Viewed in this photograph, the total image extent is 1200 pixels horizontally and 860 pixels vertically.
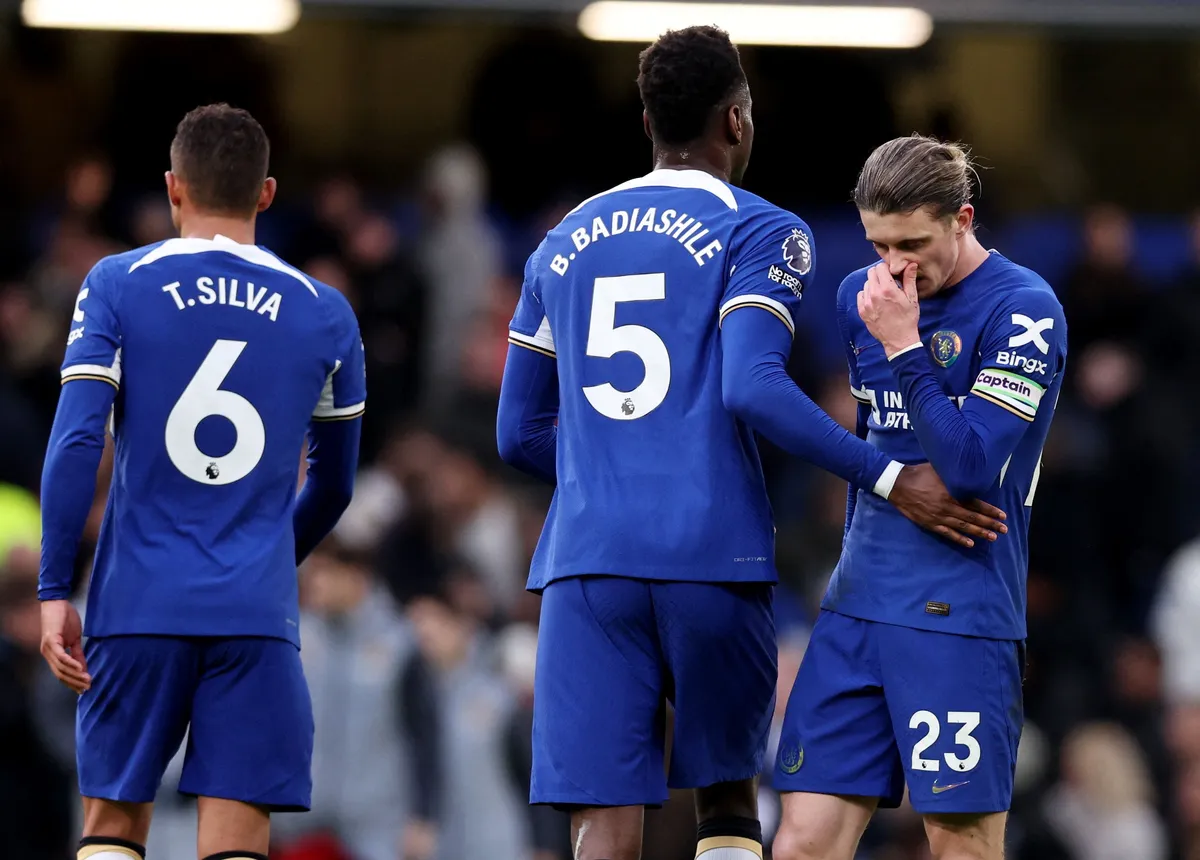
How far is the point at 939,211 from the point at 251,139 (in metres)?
1.97

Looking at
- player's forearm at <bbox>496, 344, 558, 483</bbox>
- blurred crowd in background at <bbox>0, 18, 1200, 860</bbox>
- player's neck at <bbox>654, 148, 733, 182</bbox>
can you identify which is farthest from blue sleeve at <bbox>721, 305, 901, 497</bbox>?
blurred crowd in background at <bbox>0, 18, 1200, 860</bbox>

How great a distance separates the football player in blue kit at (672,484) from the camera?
16.7ft

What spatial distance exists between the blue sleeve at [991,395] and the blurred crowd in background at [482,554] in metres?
4.65

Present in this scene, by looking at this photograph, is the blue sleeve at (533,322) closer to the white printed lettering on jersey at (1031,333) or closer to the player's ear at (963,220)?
the player's ear at (963,220)

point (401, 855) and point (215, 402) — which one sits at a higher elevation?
point (215, 402)

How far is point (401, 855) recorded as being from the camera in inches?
424

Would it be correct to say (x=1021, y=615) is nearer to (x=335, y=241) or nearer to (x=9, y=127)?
(x=335, y=241)

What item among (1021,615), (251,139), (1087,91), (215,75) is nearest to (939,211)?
(1021,615)

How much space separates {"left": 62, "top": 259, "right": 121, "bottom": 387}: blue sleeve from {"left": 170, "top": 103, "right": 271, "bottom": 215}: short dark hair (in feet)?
1.17

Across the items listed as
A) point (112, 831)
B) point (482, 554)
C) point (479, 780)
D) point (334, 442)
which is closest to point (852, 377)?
point (334, 442)

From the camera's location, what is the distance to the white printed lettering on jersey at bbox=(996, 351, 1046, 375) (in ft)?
16.8

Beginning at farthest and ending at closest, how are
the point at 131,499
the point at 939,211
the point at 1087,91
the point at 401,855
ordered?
the point at 1087,91
the point at 401,855
the point at 131,499
the point at 939,211

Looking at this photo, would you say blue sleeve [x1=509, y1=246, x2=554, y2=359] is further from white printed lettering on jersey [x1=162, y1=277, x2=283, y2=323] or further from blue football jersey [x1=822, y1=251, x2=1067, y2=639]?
blue football jersey [x1=822, y1=251, x2=1067, y2=639]

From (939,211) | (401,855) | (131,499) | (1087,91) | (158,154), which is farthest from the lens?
(1087,91)
